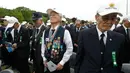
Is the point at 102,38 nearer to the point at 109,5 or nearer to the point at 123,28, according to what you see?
the point at 109,5

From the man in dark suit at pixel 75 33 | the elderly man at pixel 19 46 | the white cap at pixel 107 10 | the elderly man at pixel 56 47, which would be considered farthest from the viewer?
the man in dark suit at pixel 75 33

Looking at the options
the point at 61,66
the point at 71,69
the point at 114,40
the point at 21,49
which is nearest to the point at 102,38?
Result: the point at 114,40

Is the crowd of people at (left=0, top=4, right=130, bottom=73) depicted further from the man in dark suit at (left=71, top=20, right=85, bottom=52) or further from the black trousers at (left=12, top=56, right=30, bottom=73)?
the man in dark suit at (left=71, top=20, right=85, bottom=52)

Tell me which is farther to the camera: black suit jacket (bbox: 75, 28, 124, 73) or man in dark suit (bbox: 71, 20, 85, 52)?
man in dark suit (bbox: 71, 20, 85, 52)

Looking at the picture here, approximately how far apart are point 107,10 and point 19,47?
4.99 metres

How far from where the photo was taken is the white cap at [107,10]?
3.11 meters

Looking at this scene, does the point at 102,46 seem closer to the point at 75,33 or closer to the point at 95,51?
the point at 95,51

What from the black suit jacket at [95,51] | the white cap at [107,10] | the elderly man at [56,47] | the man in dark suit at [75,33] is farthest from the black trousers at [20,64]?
the white cap at [107,10]

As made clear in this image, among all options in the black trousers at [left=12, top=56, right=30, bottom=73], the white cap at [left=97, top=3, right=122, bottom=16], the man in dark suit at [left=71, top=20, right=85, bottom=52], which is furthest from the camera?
the man in dark suit at [left=71, top=20, right=85, bottom=52]

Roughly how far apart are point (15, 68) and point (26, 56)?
488 mm

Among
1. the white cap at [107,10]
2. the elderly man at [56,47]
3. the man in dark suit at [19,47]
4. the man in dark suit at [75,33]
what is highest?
the white cap at [107,10]

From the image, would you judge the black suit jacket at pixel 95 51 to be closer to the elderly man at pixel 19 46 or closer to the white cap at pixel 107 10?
the white cap at pixel 107 10

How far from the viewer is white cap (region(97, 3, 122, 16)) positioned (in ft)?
10.2

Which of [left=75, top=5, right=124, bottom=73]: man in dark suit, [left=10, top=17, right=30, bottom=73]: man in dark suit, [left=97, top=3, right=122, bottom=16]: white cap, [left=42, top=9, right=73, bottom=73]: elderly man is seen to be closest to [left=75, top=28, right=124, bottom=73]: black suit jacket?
[left=75, top=5, right=124, bottom=73]: man in dark suit
